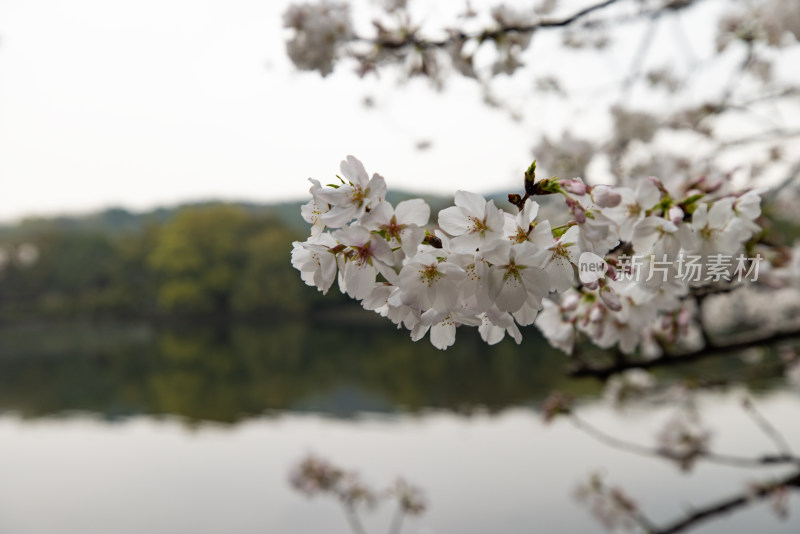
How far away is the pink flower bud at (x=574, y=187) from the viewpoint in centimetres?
80

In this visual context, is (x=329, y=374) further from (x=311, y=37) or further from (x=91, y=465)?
(x=311, y=37)

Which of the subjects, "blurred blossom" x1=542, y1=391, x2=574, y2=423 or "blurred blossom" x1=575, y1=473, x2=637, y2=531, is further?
"blurred blossom" x1=575, y1=473, x2=637, y2=531

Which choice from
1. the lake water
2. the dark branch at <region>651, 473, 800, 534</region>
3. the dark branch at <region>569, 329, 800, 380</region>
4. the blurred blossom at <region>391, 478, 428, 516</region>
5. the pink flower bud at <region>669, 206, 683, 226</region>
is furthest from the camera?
the lake water

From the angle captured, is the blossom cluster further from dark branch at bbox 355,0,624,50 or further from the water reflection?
the water reflection

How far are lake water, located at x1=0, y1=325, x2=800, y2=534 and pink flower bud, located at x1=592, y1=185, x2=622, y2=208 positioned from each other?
3008mm

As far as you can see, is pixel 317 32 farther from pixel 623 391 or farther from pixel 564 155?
pixel 623 391

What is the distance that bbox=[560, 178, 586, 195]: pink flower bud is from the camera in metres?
0.80

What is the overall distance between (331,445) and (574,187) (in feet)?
39.9

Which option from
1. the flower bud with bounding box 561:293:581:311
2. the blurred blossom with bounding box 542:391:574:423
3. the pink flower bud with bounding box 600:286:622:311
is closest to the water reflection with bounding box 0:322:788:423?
the blurred blossom with bounding box 542:391:574:423

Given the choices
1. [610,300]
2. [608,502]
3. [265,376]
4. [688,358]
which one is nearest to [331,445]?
[608,502]

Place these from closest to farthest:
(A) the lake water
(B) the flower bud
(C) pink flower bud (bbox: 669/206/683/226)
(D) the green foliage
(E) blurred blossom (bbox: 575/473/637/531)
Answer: (C) pink flower bud (bbox: 669/206/683/226) → (B) the flower bud → (E) blurred blossom (bbox: 575/473/637/531) → (A) the lake water → (D) the green foliage

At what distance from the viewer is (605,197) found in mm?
802

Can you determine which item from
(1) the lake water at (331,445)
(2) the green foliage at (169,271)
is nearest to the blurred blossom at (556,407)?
(1) the lake water at (331,445)

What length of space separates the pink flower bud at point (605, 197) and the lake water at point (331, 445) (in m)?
3.01
